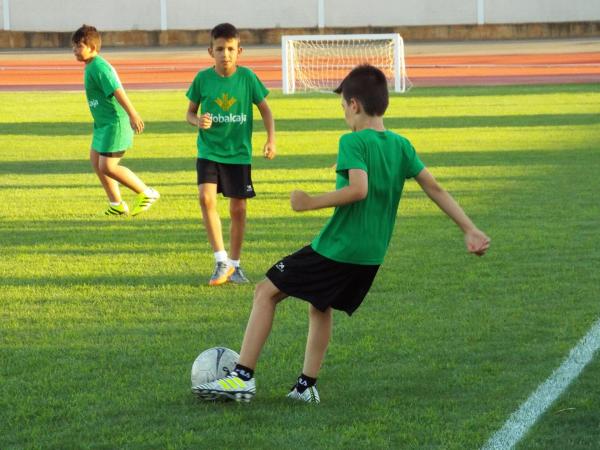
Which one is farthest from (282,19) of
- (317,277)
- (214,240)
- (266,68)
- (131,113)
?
(317,277)

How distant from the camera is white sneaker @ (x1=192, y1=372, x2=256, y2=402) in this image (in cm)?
556

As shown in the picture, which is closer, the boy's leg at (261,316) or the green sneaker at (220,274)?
the boy's leg at (261,316)

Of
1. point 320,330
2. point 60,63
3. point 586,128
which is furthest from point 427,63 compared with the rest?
point 320,330

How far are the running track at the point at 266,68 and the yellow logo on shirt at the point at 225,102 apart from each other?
22003mm

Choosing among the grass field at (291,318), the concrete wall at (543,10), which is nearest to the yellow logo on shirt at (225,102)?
the grass field at (291,318)

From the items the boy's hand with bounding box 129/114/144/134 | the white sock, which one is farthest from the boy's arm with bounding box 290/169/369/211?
the boy's hand with bounding box 129/114/144/134

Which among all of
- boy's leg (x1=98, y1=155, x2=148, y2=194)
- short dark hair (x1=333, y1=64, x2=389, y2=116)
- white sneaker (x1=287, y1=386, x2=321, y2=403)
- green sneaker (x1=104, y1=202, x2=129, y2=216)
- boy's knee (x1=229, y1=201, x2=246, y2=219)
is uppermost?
short dark hair (x1=333, y1=64, x2=389, y2=116)

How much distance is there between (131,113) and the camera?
10.6m

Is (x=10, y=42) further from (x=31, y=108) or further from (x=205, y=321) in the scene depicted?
(x=205, y=321)

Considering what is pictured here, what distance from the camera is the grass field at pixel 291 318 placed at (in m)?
5.34

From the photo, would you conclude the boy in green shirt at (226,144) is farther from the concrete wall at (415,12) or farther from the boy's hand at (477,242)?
the concrete wall at (415,12)

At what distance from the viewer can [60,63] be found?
4025 cm

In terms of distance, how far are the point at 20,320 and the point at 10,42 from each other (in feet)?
143

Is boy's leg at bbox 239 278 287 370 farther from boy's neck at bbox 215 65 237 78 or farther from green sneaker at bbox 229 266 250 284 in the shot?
boy's neck at bbox 215 65 237 78
